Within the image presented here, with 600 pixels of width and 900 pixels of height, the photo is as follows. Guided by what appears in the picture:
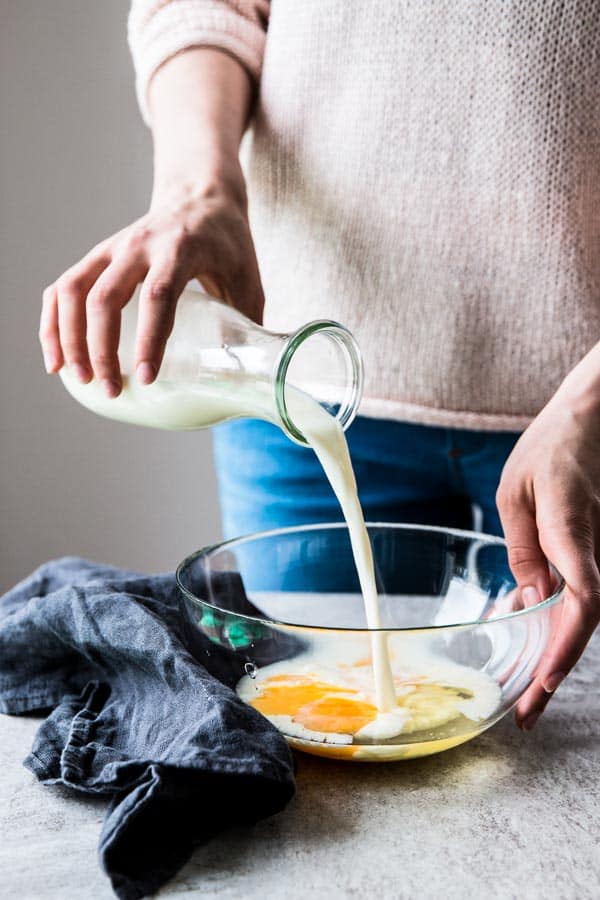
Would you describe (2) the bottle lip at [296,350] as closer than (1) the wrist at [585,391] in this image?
Yes

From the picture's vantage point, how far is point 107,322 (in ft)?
2.71

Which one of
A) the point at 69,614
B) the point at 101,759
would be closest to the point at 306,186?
the point at 69,614

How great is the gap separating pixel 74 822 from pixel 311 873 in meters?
0.17

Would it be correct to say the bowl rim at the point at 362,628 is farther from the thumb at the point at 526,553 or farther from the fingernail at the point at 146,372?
the fingernail at the point at 146,372

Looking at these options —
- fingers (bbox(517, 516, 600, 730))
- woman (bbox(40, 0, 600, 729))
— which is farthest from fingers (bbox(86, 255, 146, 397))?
fingers (bbox(517, 516, 600, 730))

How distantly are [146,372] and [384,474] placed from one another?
0.51 meters

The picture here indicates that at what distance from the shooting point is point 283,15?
1.19 meters

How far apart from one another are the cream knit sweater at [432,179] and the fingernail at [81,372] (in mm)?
416

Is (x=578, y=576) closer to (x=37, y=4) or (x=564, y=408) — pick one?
(x=564, y=408)

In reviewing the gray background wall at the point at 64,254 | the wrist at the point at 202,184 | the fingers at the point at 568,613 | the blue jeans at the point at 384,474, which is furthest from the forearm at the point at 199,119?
the gray background wall at the point at 64,254

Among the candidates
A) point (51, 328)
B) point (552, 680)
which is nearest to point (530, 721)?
point (552, 680)

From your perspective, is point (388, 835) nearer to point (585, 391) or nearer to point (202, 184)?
point (585, 391)

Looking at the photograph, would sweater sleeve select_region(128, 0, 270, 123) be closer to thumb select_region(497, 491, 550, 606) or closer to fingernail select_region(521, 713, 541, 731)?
thumb select_region(497, 491, 550, 606)

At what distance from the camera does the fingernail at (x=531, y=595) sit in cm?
86
